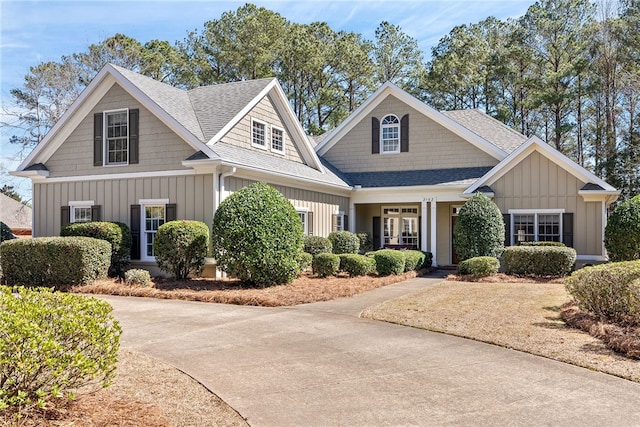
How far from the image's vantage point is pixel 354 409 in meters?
4.89

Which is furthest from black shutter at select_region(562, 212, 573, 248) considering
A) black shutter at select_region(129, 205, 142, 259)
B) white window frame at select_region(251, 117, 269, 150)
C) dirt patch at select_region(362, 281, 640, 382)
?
black shutter at select_region(129, 205, 142, 259)

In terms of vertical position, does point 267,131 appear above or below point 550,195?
above

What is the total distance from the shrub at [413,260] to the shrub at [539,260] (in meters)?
2.87

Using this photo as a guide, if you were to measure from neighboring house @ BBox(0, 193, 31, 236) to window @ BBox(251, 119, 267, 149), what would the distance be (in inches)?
1132

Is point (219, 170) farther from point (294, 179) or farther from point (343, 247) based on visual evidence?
point (343, 247)

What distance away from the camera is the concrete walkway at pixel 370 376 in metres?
4.77

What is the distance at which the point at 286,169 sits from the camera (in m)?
17.7

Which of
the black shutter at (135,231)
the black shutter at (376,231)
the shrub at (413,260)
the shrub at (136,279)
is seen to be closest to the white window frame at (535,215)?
the shrub at (413,260)

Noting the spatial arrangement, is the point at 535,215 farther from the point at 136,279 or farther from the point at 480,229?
the point at 136,279

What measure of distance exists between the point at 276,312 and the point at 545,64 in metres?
29.4

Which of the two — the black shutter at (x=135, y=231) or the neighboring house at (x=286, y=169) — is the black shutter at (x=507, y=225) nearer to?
the neighboring house at (x=286, y=169)

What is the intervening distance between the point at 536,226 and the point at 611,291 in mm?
9975

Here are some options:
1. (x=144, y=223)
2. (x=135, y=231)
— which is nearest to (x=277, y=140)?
(x=144, y=223)

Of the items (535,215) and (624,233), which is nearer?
(624,233)
